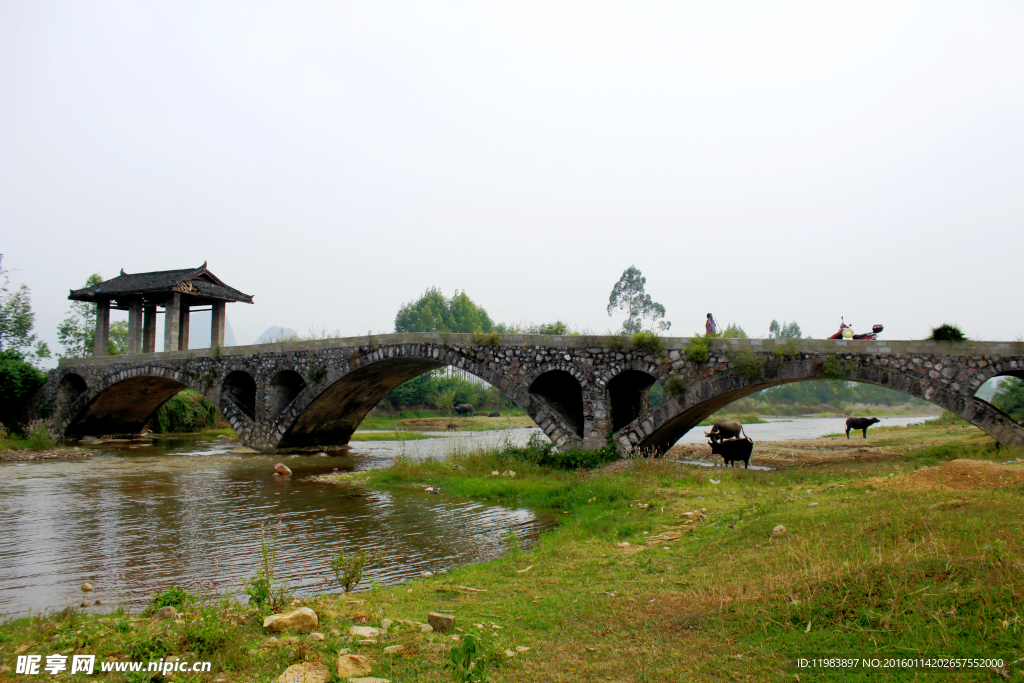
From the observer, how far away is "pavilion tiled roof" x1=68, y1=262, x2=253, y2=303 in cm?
3362

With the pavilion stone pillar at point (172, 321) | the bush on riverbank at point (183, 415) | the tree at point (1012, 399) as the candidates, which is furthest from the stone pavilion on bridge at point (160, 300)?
the tree at point (1012, 399)

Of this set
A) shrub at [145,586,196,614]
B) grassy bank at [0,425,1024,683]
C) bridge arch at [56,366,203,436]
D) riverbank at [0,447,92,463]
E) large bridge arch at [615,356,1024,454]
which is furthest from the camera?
bridge arch at [56,366,203,436]

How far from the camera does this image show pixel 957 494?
752cm

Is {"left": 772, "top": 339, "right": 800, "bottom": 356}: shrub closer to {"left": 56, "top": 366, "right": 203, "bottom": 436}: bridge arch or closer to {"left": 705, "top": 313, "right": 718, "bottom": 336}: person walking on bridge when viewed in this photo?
{"left": 705, "top": 313, "right": 718, "bottom": 336}: person walking on bridge

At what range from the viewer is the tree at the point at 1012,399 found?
25.7 m

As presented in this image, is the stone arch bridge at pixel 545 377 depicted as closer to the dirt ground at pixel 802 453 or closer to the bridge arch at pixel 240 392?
the bridge arch at pixel 240 392

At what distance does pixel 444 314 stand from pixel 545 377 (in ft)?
189

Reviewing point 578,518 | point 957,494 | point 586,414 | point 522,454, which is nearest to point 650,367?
point 586,414

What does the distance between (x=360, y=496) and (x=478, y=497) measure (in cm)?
299

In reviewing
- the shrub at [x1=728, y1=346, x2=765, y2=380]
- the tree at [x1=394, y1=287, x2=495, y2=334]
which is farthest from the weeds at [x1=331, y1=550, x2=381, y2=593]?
the tree at [x1=394, y1=287, x2=495, y2=334]

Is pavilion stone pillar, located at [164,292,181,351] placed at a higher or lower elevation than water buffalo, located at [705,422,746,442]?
higher

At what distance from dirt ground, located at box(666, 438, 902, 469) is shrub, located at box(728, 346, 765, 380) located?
9.51ft

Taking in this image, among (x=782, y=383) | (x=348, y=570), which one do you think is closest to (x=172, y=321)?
(x=782, y=383)

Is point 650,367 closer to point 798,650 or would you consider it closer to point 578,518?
point 578,518
